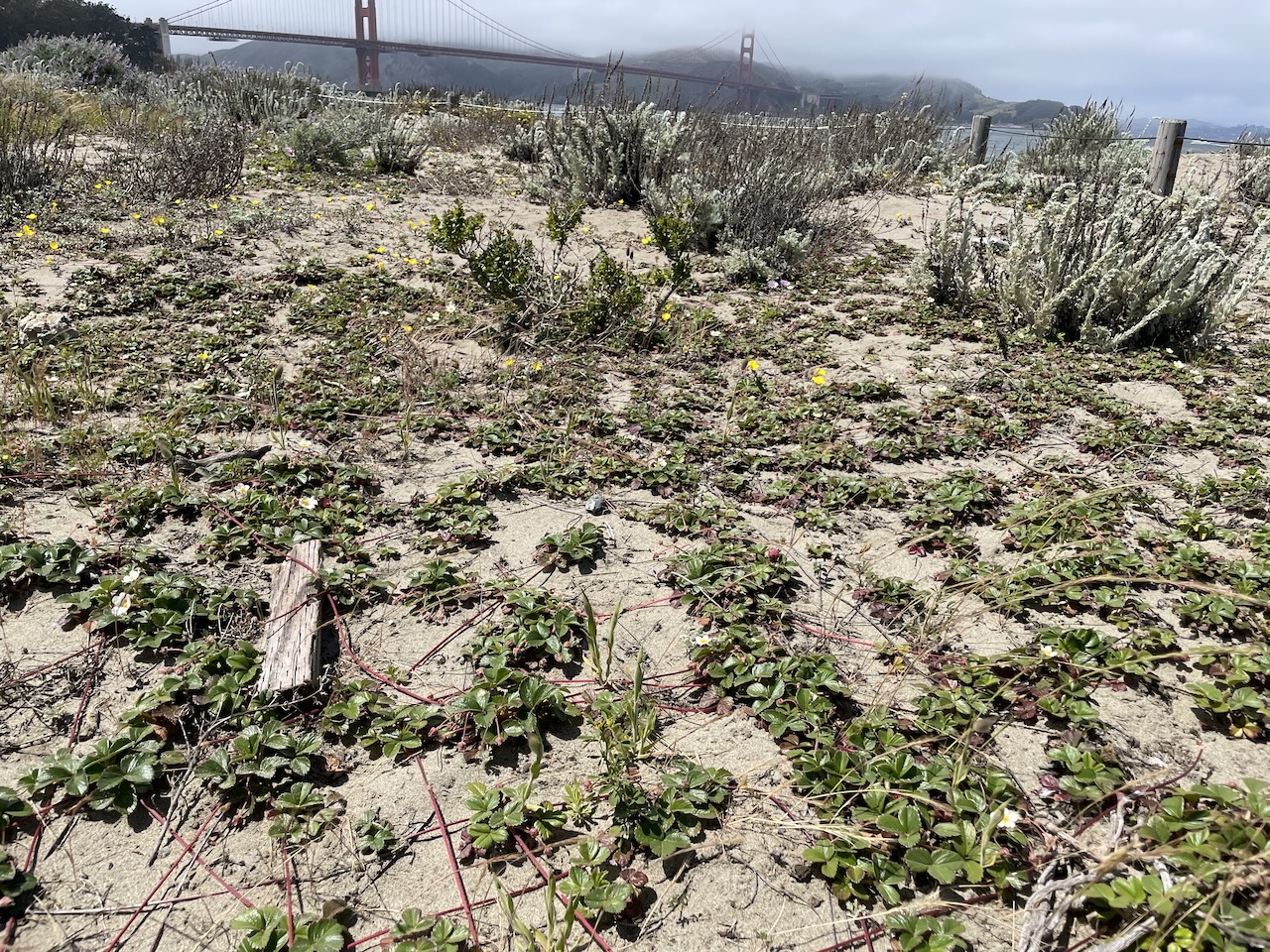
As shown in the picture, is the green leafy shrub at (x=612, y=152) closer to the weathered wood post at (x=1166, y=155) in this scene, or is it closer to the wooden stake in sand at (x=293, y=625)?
the weathered wood post at (x=1166, y=155)

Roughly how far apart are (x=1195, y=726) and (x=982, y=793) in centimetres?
77

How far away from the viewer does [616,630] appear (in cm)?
261

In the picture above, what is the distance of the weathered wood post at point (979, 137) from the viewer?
40.4ft

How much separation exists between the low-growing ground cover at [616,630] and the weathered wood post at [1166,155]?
13.5 feet

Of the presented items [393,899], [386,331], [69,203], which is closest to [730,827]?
[393,899]

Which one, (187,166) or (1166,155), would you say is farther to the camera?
(1166,155)

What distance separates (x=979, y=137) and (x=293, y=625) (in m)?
13.5

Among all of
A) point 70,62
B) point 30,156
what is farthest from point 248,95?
point 30,156

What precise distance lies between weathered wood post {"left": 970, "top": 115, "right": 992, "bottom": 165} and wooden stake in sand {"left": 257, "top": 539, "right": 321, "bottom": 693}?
506 inches

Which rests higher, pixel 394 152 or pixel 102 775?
pixel 394 152

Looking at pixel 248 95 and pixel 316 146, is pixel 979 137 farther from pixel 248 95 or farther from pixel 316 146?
pixel 248 95

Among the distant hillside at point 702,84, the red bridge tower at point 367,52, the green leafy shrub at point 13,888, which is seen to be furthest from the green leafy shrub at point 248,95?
the red bridge tower at point 367,52

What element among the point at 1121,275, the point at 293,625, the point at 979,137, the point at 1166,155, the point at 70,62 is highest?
the point at 70,62

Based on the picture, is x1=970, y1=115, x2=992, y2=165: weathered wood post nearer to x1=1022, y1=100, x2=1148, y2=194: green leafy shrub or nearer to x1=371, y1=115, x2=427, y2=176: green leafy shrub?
x1=1022, y1=100, x2=1148, y2=194: green leafy shrub
